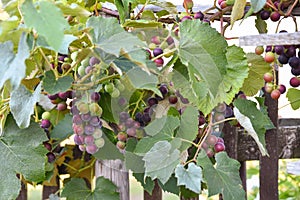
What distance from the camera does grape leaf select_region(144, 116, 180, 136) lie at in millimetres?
1147

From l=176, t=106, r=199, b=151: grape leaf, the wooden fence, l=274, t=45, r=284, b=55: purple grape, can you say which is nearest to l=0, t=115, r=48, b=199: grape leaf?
l=176, t=106, r=199, b=151: grape leaf

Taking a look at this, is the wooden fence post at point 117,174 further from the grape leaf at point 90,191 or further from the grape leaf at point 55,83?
the grape leaf at point 55,83

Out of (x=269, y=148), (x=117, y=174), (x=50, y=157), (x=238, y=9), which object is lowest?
(x=269, y=148)

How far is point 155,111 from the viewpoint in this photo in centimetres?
121

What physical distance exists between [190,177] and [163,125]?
161 millimetres

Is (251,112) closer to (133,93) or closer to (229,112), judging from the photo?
(229,112)

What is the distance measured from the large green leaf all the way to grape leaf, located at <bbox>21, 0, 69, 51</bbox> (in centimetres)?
14

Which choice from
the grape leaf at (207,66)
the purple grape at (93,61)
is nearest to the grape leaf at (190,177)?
the grape leaf at (207,66)

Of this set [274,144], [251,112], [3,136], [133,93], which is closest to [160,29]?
[133,93]

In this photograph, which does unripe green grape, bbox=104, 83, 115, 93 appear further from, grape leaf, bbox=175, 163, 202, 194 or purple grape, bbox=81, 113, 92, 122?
grape leaf, bbox=175, 163, 202, 194

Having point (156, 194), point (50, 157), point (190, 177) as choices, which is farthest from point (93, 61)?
point (156, 194)

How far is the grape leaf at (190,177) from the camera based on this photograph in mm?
1015

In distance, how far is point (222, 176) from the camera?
116 centimetres

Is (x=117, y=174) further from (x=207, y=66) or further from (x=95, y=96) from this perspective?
(x=207, y=66)
